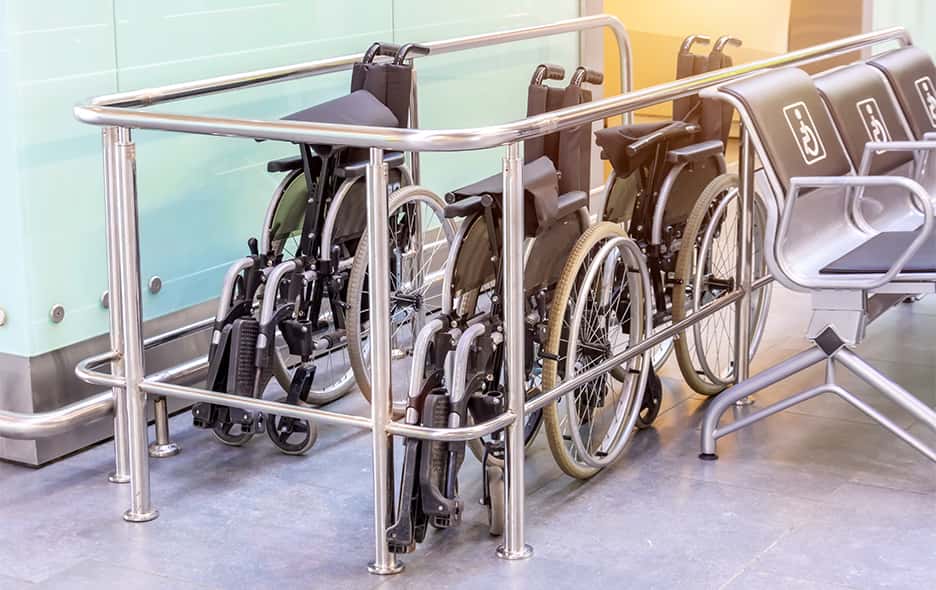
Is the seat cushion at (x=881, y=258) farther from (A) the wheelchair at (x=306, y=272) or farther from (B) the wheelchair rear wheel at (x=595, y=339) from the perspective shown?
(A) the wheelchair at (x=306, y=272)

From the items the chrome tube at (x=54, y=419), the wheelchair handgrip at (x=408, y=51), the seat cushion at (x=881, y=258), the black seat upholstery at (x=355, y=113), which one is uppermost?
the wheelchair handgrip at (x=408, y=51)

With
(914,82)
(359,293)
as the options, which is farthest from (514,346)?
(914,82)

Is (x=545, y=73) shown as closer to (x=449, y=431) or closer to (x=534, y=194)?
(x=534, y=194)

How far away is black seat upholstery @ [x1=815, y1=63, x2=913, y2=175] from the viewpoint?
3934 mm

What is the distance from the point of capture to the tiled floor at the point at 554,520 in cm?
296

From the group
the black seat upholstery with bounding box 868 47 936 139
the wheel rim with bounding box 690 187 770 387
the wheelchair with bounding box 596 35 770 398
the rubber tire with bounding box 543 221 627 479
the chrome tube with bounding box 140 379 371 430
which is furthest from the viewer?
the black seat upholstery with bounding box 868 47 936 139

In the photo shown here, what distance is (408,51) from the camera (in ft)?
12.8

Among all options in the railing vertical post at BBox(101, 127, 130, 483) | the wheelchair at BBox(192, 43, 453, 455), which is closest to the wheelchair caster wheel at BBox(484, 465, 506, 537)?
the wheelchair at BBox(192, 43, 453, 455)

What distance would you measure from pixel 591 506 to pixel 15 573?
1.27 metres

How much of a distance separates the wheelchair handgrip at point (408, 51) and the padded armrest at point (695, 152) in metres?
0.73

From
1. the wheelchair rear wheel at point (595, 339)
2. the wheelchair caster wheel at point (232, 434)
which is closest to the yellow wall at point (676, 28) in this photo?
the wheelchair rear wheel at point (595, 339)

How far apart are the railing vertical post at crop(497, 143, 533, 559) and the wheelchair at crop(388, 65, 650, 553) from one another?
79 mm

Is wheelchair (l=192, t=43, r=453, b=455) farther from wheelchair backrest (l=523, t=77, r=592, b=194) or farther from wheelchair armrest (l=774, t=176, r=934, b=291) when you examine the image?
wheelchair armrest (l=774, t=176, r=934, b=291)

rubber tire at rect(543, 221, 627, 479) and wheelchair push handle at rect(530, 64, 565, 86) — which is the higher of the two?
wheelchair push handle at rect(530, 64, 565, 86)
